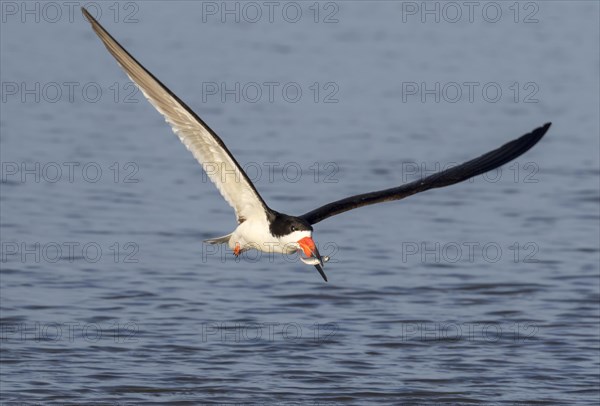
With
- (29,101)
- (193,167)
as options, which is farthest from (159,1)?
(193,167)

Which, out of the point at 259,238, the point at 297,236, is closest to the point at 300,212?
the point at 259,238

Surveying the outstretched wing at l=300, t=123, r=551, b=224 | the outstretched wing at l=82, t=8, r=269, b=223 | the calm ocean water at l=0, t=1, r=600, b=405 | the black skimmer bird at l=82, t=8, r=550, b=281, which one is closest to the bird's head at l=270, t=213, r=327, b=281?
the black skimmer bird at l=82, t=8, r=550, b=281

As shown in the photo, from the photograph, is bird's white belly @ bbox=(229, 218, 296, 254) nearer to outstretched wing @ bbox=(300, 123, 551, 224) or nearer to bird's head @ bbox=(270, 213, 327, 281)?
bird's head @ bbox=(270, 213, 327, 281)

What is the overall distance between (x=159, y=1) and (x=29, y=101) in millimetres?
8201

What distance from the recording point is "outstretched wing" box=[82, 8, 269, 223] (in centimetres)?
764

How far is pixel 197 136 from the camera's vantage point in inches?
321

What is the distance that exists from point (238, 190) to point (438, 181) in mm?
1657

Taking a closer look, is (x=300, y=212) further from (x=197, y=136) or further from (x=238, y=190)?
(x=197, y=136)

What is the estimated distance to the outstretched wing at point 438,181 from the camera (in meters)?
9.22

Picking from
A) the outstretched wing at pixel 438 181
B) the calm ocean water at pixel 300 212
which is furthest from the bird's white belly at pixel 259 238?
the calm ocean water at pixel 300 212

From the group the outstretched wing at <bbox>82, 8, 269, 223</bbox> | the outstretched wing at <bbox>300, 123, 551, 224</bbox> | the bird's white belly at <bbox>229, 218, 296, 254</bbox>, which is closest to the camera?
the outstretched wing at <bbox>82, 8, 269, 223</bbox>

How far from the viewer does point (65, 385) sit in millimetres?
9930

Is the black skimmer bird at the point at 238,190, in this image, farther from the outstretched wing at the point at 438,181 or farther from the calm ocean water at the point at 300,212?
the calm ocean water at the point at 300,212

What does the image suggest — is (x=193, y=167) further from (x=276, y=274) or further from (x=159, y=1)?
(x=159, y=1)
